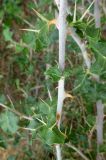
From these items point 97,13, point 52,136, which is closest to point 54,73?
point 52,136

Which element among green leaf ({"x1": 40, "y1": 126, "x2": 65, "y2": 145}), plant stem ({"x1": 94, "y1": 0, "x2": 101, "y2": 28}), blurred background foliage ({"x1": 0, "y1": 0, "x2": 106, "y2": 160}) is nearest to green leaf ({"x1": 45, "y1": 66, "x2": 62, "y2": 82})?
blurred background foliage ({"x1": 0, "y1": 0, "x2": 106, "y2": 160})

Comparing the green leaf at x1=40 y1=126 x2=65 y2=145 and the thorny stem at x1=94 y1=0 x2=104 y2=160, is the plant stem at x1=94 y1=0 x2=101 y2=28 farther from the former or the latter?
the green leaf at x1=40 y1=126 x2=65 y2=145

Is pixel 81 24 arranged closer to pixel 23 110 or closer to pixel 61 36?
pixel 61 36

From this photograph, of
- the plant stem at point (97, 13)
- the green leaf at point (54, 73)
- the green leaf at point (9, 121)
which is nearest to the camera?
the green leaf at point (54, 73)

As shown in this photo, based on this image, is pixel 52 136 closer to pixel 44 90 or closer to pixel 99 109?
pixel 99 109

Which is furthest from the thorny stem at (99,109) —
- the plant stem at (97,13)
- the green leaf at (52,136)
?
the green leaf at (52,136)

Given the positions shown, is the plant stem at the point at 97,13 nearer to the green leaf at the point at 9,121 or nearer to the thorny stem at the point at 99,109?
the thorny stem at the point at 99,109

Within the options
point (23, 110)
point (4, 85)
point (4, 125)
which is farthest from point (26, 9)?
point (4, 125)

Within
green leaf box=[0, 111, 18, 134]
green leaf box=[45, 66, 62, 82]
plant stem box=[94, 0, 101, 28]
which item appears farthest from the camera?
green leaf box=[0, 111, 18, 134]
